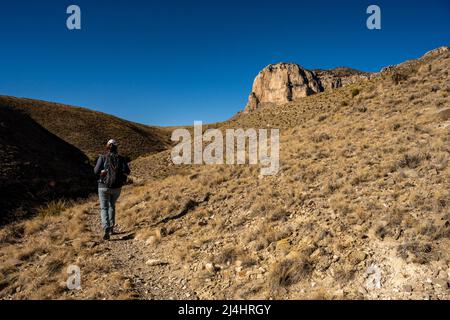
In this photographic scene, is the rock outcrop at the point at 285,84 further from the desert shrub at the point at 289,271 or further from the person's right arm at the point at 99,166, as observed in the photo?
the desert shrub at the point at 289,271

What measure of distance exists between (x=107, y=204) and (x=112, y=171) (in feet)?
3.33

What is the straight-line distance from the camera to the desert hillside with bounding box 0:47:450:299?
18.0 feet

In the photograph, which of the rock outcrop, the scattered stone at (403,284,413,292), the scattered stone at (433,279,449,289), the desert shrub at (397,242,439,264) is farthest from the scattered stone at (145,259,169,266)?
the rock outcrop

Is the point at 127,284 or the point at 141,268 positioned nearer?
the point at 127,284

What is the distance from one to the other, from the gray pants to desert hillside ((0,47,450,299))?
23.1 inches

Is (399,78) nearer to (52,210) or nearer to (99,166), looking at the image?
(99,166)

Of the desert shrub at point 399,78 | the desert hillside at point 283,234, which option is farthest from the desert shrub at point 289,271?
the desert shrub at point 399,78

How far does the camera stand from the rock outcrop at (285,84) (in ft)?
588

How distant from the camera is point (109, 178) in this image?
8.95m

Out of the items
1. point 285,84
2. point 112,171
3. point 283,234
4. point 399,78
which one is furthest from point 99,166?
point 285,84

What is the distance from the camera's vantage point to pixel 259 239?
285 inches

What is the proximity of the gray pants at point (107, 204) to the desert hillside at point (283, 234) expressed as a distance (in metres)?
0.59
